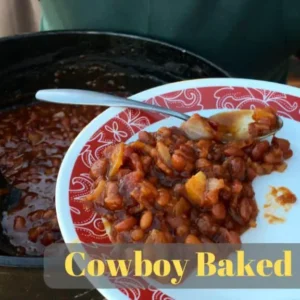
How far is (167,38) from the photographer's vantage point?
3.95ft

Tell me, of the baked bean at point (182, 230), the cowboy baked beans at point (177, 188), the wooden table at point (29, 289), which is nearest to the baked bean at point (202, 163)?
the cowboy baked beans at point (177, 188)

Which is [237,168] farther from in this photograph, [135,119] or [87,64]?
[87,64]

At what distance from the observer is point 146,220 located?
776 millimetres

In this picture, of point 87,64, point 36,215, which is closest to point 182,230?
point 36,215

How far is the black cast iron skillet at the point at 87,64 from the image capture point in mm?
1203

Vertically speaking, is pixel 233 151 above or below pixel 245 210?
above

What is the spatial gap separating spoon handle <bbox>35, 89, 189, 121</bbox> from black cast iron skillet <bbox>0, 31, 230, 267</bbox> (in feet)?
0.69

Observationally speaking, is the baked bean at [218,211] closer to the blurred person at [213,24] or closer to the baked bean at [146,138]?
the baked bean at [146,138]

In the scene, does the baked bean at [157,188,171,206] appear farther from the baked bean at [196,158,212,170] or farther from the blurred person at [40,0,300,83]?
the blurred person at [40,0,300,83]

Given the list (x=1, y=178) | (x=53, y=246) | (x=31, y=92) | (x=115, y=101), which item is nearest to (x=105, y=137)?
(x=115, y=101)

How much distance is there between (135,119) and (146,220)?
0.80ft

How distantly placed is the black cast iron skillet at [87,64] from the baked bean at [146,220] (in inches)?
17.5

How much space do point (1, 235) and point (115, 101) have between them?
0.34 m

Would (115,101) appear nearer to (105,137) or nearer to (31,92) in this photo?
(105,137)
